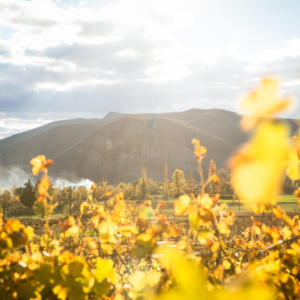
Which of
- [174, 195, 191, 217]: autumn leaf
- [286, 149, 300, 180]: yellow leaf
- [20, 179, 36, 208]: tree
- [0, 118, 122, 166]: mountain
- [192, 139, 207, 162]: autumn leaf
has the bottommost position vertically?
[20, 179, 36, 208]: tree

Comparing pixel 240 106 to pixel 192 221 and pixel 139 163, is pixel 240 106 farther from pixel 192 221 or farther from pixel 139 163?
pixel 139 163

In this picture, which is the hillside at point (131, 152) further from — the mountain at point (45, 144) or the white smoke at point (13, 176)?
the mountain at point (45, 144)

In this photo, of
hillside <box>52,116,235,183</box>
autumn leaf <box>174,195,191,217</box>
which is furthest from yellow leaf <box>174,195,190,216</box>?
hillside <box>52,116,235,183</box>

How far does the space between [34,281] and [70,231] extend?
500 mm

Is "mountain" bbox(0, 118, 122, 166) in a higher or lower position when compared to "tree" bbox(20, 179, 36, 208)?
higher

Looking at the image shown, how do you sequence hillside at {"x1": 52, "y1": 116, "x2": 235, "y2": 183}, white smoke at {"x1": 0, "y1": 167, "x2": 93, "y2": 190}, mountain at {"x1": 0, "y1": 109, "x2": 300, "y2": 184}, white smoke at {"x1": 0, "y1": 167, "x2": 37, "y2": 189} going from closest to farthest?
white smoke at {"x1": 0, "y1": 167, "x2": 93, "y2": 190} → white smoke at {"x1": 0, "y1": 167, "x2": 37, "y2": 189} → hillside at {"x1": 52, "y1": 116, "x2": 235, "y2": 183} → mountain at {"x1": 0, "y1": 109, "x2": 300, "y2": 184}

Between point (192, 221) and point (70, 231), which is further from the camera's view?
point (70, 231)

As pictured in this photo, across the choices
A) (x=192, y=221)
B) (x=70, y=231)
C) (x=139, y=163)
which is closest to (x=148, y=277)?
(x=192, y=221)

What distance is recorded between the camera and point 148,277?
4.22 ft

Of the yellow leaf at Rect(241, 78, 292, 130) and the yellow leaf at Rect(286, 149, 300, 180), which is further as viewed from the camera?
the yellow leaf at Rect(286, 149, 300, 180)

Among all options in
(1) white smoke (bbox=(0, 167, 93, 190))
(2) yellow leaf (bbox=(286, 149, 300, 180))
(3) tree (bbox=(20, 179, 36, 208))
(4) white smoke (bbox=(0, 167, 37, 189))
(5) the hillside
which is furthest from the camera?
(5) the hillside

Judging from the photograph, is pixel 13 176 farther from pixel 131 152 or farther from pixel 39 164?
pixel 39 164

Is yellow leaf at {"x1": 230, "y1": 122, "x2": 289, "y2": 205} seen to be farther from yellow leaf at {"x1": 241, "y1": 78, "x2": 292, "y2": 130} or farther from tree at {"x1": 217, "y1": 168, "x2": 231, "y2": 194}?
tree at {"x1": 217, "y1": 168, "x2": 231, "y2": 194}

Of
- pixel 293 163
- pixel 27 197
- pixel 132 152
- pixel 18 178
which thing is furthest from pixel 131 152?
pixel 293 163
